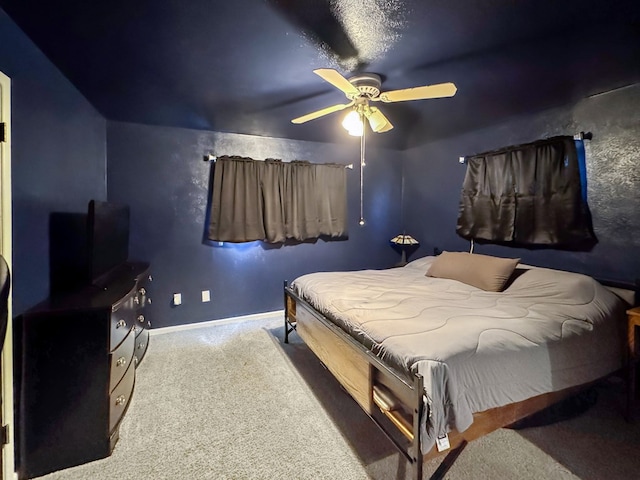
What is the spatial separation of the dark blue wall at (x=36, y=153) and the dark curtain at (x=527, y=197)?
3720mm

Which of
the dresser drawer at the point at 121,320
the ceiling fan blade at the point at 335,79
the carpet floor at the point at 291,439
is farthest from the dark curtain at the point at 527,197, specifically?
the dresser drawer at the point at 121,320

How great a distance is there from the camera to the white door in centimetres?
149

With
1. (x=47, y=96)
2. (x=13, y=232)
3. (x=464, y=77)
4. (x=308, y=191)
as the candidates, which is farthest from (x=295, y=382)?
(x=464, y=77)

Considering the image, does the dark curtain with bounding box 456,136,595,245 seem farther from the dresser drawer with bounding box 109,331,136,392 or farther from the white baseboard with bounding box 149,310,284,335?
the dresser drawer with bounding box 109,331,136,392

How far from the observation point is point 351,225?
4.39 meters

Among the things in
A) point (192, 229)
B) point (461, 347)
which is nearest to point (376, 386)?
point (461, 347)

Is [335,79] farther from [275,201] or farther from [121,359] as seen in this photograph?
[121,359]

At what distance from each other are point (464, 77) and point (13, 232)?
3210 millimetres

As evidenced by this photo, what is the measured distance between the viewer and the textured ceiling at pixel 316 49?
1726mm

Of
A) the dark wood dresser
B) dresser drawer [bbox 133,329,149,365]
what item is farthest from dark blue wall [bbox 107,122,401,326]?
the dark wood dresser

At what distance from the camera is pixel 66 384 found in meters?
1.64

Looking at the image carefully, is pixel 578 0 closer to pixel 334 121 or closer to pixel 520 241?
pixel 520 241

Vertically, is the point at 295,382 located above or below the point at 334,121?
below

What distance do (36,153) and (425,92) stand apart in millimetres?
2455
